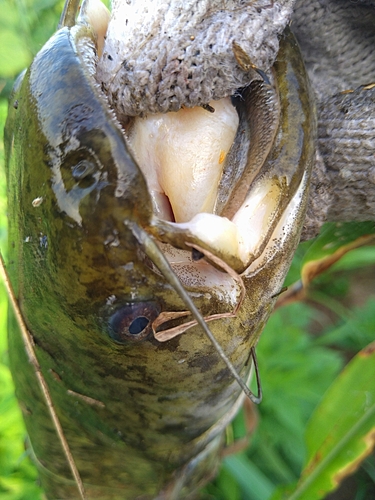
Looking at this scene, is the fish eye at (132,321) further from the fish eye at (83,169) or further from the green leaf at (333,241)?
the green leaf at (333,241)

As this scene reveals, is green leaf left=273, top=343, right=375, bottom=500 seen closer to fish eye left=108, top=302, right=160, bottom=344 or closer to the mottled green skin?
the mottled green skin

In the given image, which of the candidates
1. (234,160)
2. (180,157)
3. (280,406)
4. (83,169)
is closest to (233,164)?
(234,160)

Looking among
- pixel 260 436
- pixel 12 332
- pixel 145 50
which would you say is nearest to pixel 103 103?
pixel 145 50

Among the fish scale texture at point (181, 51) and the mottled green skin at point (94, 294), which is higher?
the fish scale texture at point (181, 51)

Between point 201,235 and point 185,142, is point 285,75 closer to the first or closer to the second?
point 185,142

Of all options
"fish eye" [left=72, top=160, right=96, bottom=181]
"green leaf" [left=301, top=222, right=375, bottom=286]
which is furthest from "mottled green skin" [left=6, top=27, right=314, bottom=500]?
"green leaf" [left=301, top=222, right=375, bottom=286]

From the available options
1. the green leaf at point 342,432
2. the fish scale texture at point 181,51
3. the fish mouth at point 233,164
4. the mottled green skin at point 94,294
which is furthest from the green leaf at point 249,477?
the fish scale texture at point 181,51
